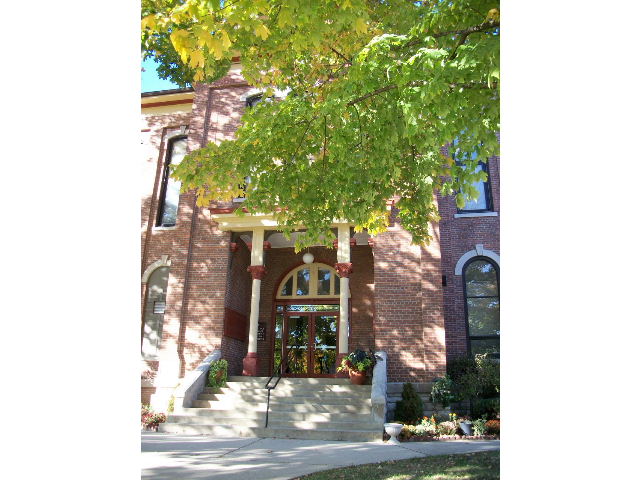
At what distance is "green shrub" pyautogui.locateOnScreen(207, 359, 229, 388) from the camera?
1230 centimetres

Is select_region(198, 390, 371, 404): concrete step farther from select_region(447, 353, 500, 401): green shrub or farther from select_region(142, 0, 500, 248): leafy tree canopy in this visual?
select_region(142, 0, 500, 248): leafy tree canopy

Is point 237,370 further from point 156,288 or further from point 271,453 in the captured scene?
point 271,453

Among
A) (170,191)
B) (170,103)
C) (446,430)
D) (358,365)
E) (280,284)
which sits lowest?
(446,430)

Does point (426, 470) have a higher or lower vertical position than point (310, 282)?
lower

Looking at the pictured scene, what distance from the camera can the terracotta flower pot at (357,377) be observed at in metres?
11.7

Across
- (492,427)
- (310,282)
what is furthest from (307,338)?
(492,427)

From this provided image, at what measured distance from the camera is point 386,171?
255 inches

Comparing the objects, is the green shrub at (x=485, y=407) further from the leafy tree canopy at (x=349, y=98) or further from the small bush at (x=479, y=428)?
the leafy tree canopy at (x=349, y=98)

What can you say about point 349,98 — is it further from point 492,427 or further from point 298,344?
point 298,344

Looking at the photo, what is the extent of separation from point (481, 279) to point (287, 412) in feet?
22.8

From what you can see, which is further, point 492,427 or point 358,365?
point 358,365

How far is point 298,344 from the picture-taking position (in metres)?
15.1

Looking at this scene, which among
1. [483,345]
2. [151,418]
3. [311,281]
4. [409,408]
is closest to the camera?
[409,408]

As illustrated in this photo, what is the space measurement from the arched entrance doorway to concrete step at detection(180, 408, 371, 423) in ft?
12.2
